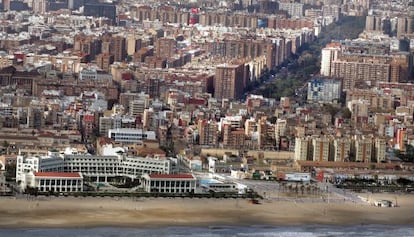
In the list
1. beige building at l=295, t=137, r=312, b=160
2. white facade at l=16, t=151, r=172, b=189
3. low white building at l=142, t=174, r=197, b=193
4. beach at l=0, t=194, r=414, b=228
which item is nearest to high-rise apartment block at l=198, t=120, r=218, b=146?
beige building at l=295, t=137, r=312, b=160

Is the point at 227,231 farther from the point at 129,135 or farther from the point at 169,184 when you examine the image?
the point at 129,135

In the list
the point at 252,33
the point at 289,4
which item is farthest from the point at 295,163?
the point at 289,4

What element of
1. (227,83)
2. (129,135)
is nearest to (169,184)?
(129,135)

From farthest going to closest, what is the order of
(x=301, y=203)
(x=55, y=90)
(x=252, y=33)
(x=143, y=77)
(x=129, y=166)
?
(x=252, y=33) → (x=143, y=77) → (x=55, y=90) → (x=129, y=166) → (x=301, y=203)

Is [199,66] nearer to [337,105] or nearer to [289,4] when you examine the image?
[337,105]

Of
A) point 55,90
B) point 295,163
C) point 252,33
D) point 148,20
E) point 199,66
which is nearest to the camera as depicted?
point 295,163

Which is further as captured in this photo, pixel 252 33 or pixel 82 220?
pixel 252 33
